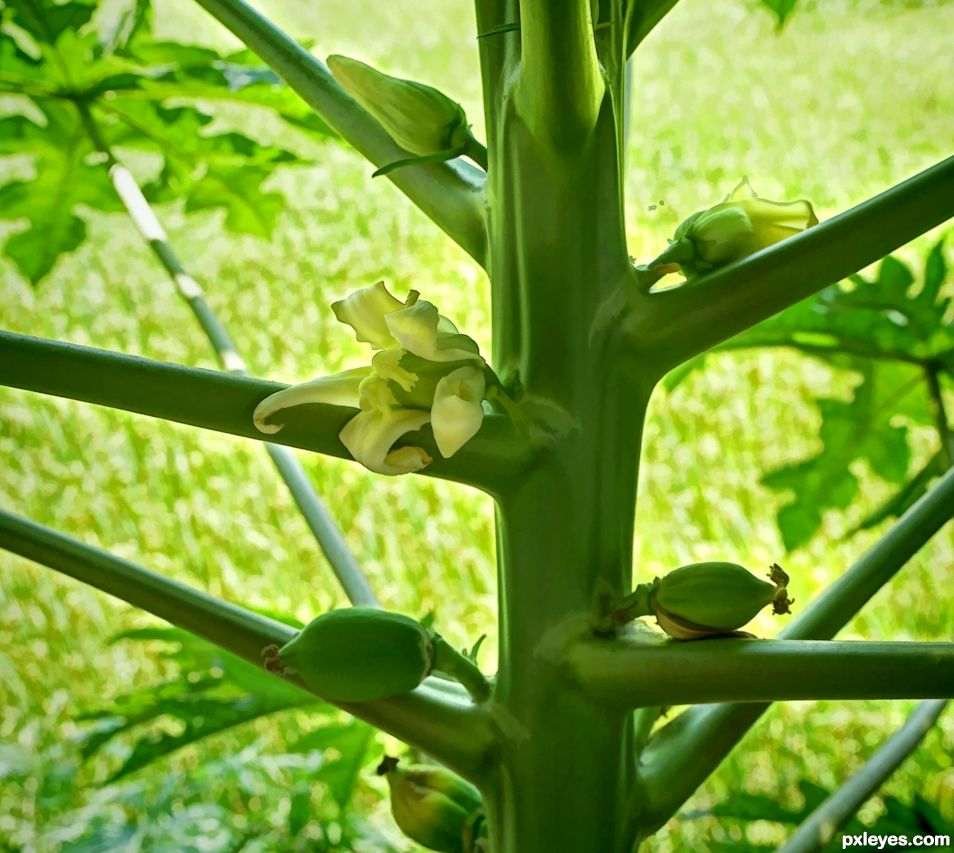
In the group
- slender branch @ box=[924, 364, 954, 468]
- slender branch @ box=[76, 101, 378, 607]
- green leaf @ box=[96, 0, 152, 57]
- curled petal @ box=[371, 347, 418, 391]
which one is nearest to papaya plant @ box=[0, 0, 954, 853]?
curled petal @ box=[371, 347, 418, 391]

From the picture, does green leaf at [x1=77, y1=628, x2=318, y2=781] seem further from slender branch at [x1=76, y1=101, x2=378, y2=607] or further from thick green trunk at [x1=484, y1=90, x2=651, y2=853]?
thick green trunk at [x1=484, y1=90, x2=651, y2=853]

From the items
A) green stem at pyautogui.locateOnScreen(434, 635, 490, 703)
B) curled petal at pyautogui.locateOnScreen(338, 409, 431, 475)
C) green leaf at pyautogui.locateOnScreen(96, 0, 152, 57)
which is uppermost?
green leaf at pyautogui.locateOnScreen(96, 0, 152, 57)

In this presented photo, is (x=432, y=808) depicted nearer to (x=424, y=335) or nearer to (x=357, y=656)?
(x=357, y=656)

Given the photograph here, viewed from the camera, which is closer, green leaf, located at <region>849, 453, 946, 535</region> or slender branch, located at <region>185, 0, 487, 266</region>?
slender branch, located at <region>185, 0, 487, 266</region>

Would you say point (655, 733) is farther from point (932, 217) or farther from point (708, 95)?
point (708, 95)

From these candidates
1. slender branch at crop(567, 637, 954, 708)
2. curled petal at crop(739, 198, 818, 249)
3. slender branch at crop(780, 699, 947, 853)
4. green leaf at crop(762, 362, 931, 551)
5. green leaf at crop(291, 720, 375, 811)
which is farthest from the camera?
green leaf at crop(762, 362, 931, 551)

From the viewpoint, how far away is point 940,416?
35.4 inches

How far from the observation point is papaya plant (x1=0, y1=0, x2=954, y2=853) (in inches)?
16.9

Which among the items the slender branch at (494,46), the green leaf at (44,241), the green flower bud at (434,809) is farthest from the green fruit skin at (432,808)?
the green leaf at (44,241)

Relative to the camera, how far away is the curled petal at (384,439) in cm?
42

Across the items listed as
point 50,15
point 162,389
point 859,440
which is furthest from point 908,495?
point 50,15

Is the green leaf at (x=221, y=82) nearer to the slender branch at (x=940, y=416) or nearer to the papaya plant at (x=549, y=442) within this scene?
the papaya plant at (x=549, y=442)

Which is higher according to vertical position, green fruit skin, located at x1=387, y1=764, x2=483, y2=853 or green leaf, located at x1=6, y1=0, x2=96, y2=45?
green leaf, located at x1=6, y1=0, x2=96, y2=45

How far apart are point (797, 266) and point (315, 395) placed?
20 centimetres
